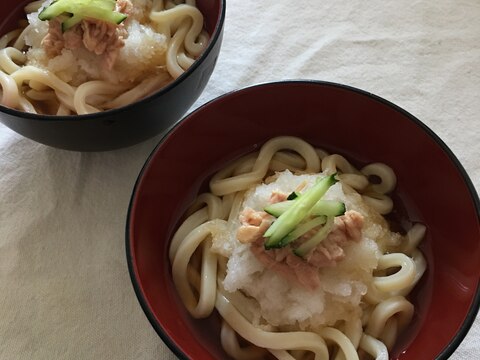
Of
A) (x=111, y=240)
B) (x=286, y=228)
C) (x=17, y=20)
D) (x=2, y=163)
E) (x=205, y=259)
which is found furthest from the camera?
(x=17, y=20)

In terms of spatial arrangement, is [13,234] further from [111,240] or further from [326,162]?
[326,162]

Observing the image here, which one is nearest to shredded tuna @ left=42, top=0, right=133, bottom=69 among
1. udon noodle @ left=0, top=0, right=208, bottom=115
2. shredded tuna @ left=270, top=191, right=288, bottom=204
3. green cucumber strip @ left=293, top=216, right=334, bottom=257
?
udon noodle @ left=0, top=0, right=208, bottom=115

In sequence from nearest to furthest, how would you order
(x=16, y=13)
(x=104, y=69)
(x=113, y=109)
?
(x=113, y=109) < (x=104, y=69) < (x=16, y=13)

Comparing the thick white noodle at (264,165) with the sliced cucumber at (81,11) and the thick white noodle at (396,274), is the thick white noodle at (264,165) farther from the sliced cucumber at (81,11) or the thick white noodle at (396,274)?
the sliced cucumber at (81,11)

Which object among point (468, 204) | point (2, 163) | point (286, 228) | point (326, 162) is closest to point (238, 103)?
point (326, 162)

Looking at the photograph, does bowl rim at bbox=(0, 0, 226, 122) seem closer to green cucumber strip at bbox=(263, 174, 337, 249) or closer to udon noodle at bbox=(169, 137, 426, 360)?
udon noodle at bbox=(169, 137, 426, 360)

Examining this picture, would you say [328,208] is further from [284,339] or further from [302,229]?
[284,339]

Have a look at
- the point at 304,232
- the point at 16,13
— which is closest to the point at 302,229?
the point at 304,232
